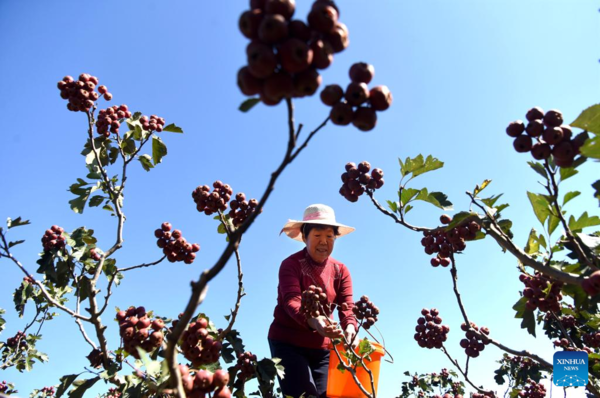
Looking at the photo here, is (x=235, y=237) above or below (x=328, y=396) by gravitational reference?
above

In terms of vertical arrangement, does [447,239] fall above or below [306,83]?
above

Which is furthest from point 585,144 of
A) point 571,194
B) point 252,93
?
point 252,93

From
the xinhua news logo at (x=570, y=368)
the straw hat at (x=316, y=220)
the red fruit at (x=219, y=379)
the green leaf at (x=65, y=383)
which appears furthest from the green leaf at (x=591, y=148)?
the green leaf at (x=65, y=383)

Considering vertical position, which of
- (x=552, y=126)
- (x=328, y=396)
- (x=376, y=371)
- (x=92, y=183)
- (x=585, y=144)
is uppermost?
(x=92, y=183)

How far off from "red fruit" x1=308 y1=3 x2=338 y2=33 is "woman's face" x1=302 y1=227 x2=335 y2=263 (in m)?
3.76

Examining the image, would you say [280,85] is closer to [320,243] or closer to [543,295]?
[543,295]

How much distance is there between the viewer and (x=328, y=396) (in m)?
4.14

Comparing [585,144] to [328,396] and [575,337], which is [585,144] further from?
[575,337]

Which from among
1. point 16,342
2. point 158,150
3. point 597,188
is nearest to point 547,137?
point 597,188

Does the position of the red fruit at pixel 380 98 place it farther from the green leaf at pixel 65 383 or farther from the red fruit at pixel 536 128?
the green leaf at pixel 65 383

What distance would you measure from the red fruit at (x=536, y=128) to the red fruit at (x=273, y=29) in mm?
1702

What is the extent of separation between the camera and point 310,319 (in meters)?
3.76

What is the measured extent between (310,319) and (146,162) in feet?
8.37

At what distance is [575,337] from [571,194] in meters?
3.50
